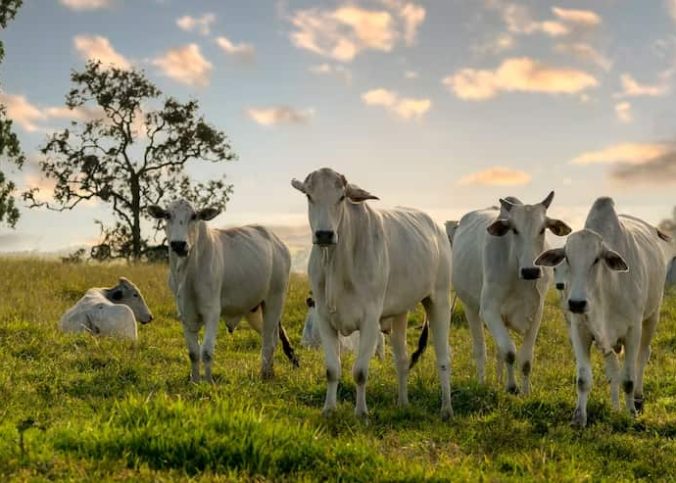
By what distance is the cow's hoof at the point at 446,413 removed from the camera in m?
8.95

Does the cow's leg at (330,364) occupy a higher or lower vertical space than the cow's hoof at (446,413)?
higher

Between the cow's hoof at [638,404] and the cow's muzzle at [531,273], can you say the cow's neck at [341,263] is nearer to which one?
the cow's muzzle at [531,273]

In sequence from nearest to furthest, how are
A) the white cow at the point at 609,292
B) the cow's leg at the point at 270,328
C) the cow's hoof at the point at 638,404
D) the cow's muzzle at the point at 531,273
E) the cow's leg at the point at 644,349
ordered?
the white cow at the point at 609,292, the cow's muzzle at the point at 531,273, the cow's hoof at the point at 638,404, the cow's leg at the point at 644,349, the cow's leg at the point at 270,328

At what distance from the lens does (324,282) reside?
27.8 ft

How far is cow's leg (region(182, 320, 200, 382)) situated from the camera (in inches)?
421

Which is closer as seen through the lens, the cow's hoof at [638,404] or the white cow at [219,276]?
the cow's hoof at [638,404]

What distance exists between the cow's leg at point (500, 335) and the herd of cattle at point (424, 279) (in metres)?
0.02

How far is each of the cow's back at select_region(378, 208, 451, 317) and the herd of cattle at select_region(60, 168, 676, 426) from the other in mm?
20

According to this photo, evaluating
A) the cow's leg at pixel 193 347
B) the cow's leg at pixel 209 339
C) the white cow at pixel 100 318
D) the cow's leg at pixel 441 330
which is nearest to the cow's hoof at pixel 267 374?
the cow's leg at pixel 209 339

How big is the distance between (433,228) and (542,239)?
4.74 ft

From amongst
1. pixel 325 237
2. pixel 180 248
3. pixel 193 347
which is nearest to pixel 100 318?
pixel 193 347

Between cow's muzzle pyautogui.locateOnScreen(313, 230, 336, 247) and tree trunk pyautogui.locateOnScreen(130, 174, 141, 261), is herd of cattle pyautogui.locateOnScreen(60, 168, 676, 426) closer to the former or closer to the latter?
Result: cow's muzzle pyautogui.locateOnScreen(313, 230, 336, 247)

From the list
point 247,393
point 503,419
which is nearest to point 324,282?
point 247,393

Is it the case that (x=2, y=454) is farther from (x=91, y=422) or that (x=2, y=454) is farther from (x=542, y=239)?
(x=542, y=239)
